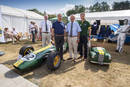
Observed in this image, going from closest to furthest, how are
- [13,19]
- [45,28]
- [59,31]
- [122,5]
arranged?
[59,31], [45,28], [13,19], [122,5]

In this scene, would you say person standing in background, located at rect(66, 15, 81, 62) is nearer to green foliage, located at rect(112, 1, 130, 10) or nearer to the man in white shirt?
the man in white shirt

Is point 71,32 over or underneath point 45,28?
underneath

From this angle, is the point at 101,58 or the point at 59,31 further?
the point at 59,31

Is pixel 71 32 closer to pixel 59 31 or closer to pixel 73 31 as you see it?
pixel 73 31

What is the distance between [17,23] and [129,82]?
397 inches


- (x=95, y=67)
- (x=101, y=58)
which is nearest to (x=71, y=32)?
(x=101, y=58)

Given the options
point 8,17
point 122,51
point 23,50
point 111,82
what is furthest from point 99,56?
point 8,17

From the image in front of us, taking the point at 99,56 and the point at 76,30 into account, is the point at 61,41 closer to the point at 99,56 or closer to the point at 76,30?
the point at 76,30

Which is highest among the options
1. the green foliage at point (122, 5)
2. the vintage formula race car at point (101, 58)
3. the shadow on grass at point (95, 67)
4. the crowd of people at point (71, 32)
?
the green foliage at point (122, 5)

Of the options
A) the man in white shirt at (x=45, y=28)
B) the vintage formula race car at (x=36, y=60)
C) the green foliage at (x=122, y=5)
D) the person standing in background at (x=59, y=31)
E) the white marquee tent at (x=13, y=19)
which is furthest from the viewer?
the green foliage at (x=122, y=5)

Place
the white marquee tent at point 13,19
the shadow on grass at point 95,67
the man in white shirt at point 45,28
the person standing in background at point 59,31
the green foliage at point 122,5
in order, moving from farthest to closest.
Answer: the green foliage at point 122,5, the white marquee tent at point 13,19, the man in white shirt at point 45,28, the person standing in background at point 59,31, the shadow on grass at point 95,67

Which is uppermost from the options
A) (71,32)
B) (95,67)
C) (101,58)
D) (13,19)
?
(13,19)

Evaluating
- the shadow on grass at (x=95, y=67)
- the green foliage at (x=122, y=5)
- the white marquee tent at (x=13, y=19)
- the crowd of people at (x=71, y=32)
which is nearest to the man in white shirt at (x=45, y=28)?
the crowd of people at (x=71, y=32)

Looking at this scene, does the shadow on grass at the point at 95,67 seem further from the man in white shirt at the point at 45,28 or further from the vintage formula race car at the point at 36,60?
the man in white shirt at the point at 45,28
